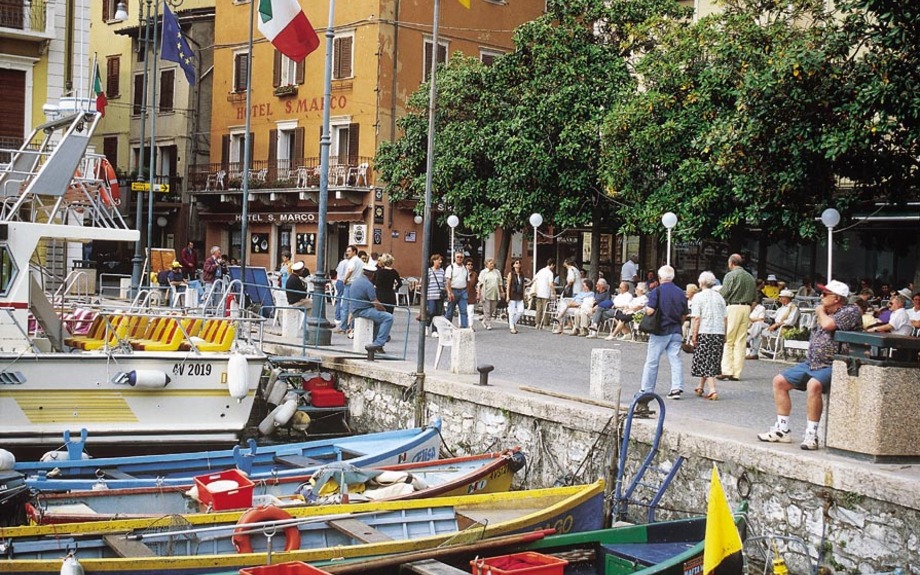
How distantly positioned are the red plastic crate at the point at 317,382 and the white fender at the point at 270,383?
490 mm

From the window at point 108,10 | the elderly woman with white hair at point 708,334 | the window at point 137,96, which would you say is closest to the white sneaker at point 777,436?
the elderly woman with white hair at point 708,334

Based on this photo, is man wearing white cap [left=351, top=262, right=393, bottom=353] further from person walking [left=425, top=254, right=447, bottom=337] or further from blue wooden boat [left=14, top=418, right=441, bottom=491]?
blue wooden boat [left=14, top=418, right=441, bottom=491]

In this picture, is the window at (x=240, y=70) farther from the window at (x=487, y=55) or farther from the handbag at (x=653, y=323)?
the handbag at (x=653, y=323)

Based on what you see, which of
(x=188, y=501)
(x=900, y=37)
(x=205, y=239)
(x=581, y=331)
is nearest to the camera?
(x=188, y=501)

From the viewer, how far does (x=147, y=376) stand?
49.5 feet

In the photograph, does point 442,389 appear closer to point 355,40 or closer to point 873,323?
point 873,323

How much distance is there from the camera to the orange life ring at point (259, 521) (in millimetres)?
9227

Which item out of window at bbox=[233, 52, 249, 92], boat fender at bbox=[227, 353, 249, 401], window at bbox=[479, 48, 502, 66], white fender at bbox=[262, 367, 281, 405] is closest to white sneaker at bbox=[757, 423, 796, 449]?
boat fender at bbox=[227, 353, 249, 401]

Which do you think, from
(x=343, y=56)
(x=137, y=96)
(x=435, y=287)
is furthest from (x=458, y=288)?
(x=137, y=96)

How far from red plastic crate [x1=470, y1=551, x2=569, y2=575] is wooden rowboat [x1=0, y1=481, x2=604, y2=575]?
65 cm

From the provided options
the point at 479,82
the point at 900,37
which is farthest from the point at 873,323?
the point at 479,82

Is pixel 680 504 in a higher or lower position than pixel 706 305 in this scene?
lower

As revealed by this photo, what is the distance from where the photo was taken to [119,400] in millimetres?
15062

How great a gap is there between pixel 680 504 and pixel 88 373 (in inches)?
310
